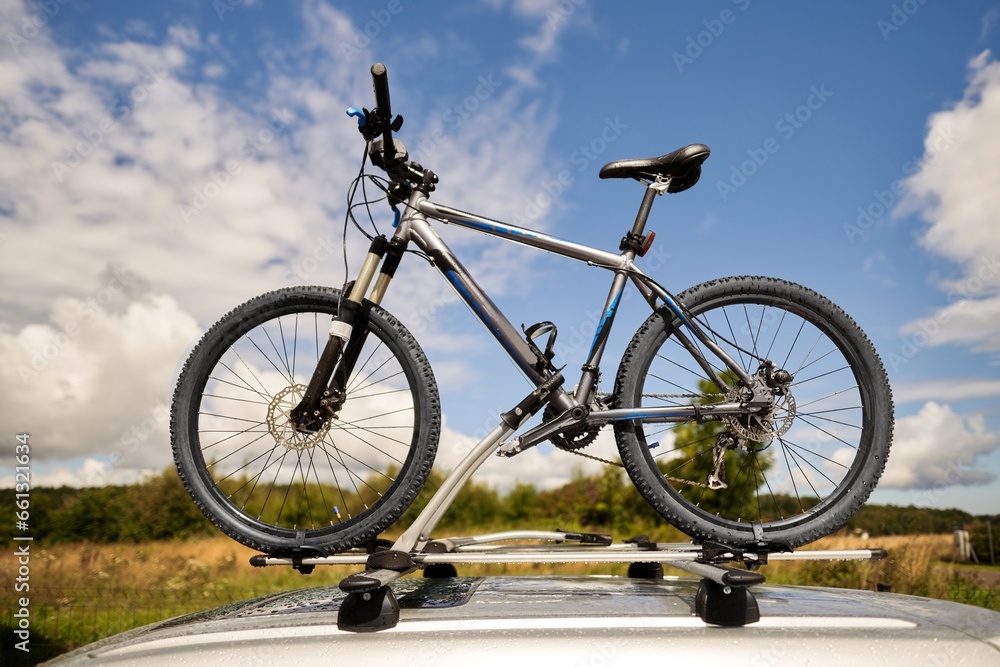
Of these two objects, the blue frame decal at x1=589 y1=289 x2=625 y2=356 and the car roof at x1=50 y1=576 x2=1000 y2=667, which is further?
the blue frame decal at x1=589 y1=289 x2=625 y2=356

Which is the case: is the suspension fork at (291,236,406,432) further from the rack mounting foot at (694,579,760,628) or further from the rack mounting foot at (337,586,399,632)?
the rack mounting foot at (694,579,760,628)

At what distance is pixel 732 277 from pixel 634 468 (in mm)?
881

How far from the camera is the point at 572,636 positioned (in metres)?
1.58

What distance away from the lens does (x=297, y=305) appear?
297 centimetres

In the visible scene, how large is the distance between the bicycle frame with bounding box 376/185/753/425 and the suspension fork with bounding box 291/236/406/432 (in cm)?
7

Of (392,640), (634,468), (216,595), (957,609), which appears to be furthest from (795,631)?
(216,595)

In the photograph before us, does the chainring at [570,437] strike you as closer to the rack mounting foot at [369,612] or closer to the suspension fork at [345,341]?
the suspension fork at [345,341]

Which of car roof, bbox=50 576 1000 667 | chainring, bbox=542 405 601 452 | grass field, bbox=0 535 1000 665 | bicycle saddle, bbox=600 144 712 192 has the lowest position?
grass field, bbox=0 535 1000 665

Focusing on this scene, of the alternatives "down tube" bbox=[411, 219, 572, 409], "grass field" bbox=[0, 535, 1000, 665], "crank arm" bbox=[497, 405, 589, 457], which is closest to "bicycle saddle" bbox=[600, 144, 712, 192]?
"down tube" bbox=[411, 219, 572, 409]

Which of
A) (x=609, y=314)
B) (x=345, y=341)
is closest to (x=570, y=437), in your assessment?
(x=609, y=314)

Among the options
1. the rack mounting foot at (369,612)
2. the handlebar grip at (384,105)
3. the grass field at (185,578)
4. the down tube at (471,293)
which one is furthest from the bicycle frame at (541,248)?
the grass field at (185,578)

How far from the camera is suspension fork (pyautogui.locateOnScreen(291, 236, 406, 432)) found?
279 cm

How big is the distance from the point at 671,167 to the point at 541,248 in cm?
64

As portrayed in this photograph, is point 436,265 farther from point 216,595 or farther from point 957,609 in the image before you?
point 216,595
